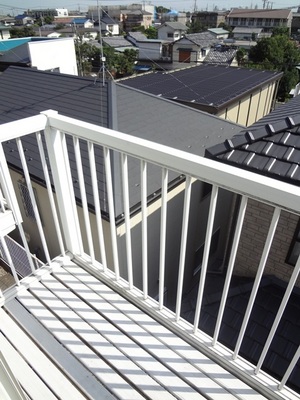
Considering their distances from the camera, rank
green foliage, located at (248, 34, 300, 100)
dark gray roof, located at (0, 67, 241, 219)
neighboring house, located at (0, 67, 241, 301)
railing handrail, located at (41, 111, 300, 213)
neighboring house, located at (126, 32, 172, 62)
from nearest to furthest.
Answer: railing handrail, located at (41, 111, 300, 213) → neighboring house, located at (0, 67, 241, 301) → dark gray roof, located at (0, 67, 241, 219) → green foliage, located at (248, 34, 300, 100) → neighboring house, located at (126, 32, 172, 62)

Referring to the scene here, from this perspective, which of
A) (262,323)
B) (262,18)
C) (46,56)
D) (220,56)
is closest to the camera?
(262,323)

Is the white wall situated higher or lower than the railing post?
lower

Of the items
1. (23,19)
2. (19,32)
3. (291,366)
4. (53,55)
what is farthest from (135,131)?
(23,19)

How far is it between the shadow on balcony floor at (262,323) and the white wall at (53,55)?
14.5m

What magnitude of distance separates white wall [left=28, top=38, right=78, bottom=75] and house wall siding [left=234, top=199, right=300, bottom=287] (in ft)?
46.4

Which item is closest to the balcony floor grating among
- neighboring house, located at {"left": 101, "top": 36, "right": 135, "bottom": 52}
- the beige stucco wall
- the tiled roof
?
the beige stucco wall

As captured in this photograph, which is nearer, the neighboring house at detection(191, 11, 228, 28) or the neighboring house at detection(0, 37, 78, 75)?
the neighboring house at detection(0, 37, 78, 75)

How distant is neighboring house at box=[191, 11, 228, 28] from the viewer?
60.3m

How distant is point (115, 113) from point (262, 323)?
387 cm

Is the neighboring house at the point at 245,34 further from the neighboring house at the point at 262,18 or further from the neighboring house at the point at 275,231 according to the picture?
the neighboring house at the point at 275,231

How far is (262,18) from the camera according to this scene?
49.2 m

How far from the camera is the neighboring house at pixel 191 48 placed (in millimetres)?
24734

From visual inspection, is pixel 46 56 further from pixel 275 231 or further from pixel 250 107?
pixel 275 231

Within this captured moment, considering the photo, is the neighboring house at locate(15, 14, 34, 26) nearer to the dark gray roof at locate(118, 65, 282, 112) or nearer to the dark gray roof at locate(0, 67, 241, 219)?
the dark gray roof at locate(118, 65, 282, 112)
